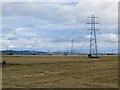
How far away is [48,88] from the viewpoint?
62.8ft

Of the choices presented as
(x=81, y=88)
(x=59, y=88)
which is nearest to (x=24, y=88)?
(x=59, y=88)

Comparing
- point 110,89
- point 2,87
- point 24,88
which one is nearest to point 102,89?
point 110,89

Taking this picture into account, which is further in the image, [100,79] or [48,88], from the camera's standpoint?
[100,79]

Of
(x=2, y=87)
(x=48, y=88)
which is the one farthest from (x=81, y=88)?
(x=2, y=87)

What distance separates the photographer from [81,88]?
63.8 feet

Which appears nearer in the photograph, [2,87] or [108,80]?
[2,87]

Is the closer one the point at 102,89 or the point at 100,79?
the point at 102,89

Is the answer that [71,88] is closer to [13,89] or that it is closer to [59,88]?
[59,88]

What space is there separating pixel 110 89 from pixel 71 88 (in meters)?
2.07

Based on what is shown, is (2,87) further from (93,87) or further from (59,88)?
(93,87)

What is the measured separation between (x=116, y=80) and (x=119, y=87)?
3.38m

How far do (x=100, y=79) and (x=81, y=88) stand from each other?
5.10m

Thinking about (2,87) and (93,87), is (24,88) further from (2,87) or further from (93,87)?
(93,87)

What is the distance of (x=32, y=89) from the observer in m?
18.8
